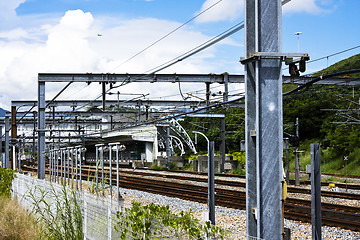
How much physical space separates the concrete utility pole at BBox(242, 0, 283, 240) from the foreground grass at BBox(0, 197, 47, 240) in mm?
5638

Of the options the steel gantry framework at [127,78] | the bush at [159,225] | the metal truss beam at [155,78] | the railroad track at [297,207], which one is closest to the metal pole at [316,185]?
the bush at [159,225]

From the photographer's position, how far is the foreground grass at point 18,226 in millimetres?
10742

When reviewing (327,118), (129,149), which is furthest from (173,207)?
(129,149)

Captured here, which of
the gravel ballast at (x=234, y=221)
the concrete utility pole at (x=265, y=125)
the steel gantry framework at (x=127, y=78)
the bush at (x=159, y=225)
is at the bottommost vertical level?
the gravel ballast at (x=234, y=221)

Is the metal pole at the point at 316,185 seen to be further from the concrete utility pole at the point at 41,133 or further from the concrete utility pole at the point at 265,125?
the concrete utility pole at the point at 41,133

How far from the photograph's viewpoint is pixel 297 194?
20500 mm

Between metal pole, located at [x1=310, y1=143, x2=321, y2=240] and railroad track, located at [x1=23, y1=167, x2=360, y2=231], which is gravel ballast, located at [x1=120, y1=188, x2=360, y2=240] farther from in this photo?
metal pole, located at [x1=310, y1=143, x2=321, y2=240]

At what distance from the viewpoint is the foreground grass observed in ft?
35.2

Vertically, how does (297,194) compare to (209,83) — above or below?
below

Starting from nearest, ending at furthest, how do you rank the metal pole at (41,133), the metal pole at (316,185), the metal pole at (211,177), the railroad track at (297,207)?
the metal pole at (316,185), the metal pole at (211,177), the railroad track at (297,207), the metal pole at (41,133)

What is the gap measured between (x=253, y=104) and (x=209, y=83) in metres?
20.3

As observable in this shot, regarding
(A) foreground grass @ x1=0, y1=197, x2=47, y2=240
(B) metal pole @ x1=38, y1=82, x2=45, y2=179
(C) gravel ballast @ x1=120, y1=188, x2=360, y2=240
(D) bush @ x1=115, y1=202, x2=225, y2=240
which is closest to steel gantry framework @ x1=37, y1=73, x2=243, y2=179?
(B) metal pole @ x1=38, y1=82, x2=45, y2=179

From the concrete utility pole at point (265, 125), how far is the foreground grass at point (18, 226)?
5.64 m

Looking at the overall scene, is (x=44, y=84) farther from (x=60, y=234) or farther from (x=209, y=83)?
(x=60, y=234)
